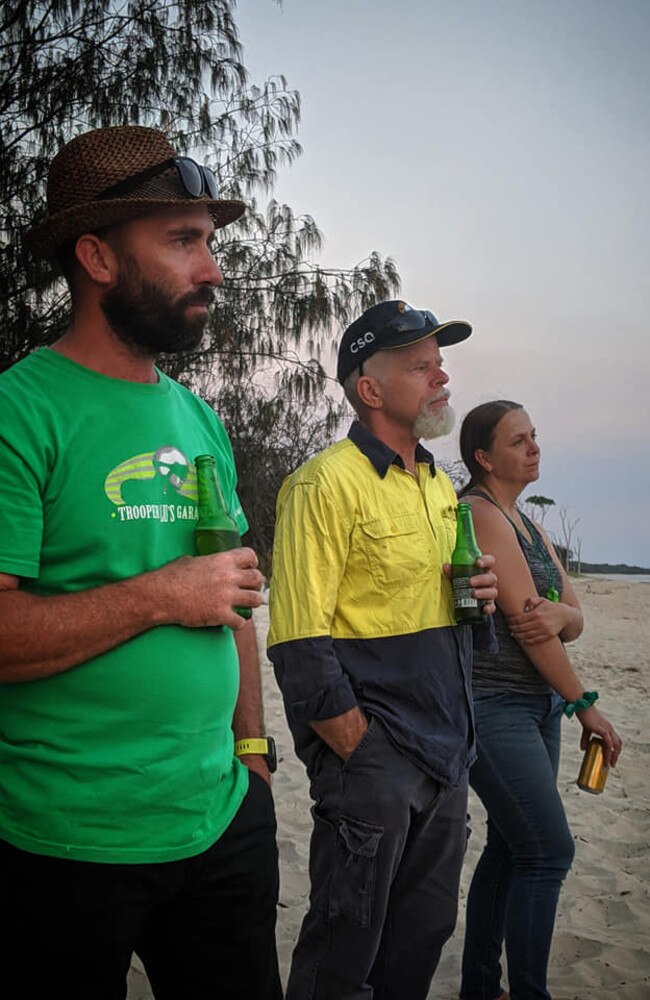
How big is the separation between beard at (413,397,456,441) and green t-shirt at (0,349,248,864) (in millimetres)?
1195

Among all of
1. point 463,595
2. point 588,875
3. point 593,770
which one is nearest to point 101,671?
point 463,595

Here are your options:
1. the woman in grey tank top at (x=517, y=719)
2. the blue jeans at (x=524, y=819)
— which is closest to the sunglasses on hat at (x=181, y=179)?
the woman in grey tank top at (x=517, y=719)

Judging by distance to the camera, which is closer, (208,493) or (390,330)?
(208,493)

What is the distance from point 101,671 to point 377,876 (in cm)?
115

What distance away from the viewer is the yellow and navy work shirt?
253 centimetres

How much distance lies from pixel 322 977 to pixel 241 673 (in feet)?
3.01

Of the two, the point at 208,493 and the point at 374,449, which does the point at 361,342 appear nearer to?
the point at 374,449

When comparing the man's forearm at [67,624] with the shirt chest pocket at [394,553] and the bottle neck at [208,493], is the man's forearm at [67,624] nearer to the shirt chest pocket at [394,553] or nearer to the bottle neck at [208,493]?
the bottle neck at [208,493]

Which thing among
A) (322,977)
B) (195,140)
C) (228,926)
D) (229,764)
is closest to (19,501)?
Answer: (229,764)

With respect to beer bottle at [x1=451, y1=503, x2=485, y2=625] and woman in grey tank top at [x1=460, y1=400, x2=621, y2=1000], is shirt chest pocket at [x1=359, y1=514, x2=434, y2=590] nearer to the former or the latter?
beer bottle at [x1=451, y1=503, x2=485, y2=625]

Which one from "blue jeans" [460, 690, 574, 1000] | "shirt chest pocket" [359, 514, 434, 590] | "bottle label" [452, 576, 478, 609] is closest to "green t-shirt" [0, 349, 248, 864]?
"shirt chest pocket" [359, 514, 434, 590]

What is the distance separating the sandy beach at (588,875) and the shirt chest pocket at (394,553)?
3.87ft

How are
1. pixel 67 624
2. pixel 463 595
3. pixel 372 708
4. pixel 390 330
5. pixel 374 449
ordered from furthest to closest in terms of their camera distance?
pixel 390 330, pixel 374 449, pixel 463 595, pixel 372 708, pixel 67 624

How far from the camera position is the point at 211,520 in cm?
193
